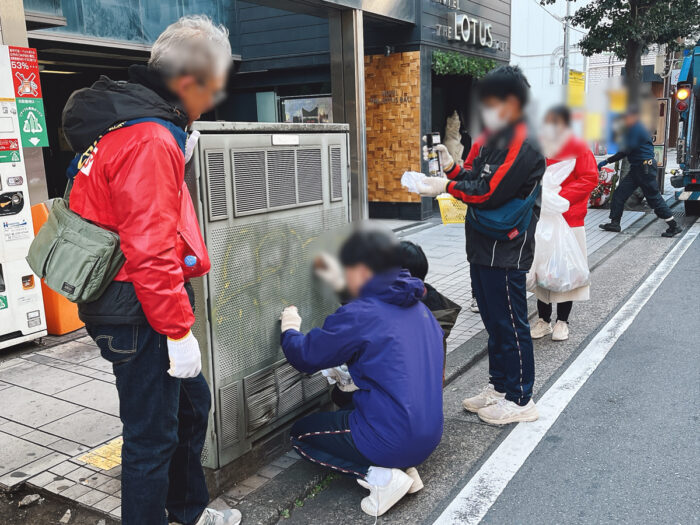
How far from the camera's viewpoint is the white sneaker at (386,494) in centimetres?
280

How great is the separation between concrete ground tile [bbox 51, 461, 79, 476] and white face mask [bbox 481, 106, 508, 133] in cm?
270

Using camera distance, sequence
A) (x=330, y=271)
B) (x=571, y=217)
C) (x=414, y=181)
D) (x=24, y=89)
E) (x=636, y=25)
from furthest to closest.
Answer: (x=636, y=25), (x=571, y=217), (x=24, y=89), (x=414, y=181), (x=330, y=271)

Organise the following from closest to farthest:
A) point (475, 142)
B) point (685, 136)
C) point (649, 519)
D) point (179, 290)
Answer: point (179, 290), point (649, 519), point (475, 142), point (685, 136)

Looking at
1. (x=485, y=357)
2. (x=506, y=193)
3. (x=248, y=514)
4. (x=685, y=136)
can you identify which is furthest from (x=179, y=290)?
(x=685, y=136)

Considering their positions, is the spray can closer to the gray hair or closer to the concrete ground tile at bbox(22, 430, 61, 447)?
the gray hair

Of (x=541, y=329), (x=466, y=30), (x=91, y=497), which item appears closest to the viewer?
(x=91, y=497)

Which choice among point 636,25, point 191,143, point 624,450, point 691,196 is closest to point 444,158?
point 191,143

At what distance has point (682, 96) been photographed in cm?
1093

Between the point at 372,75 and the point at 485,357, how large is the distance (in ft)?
24.8

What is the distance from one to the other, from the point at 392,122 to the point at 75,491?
30.2ft

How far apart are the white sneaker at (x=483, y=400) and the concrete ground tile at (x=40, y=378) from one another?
8.68ft

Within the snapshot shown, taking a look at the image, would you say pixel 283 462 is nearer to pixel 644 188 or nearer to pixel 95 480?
pixel 95 480

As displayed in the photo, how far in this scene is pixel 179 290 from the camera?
2.06 metres

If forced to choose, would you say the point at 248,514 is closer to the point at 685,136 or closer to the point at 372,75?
the point at 372,75
